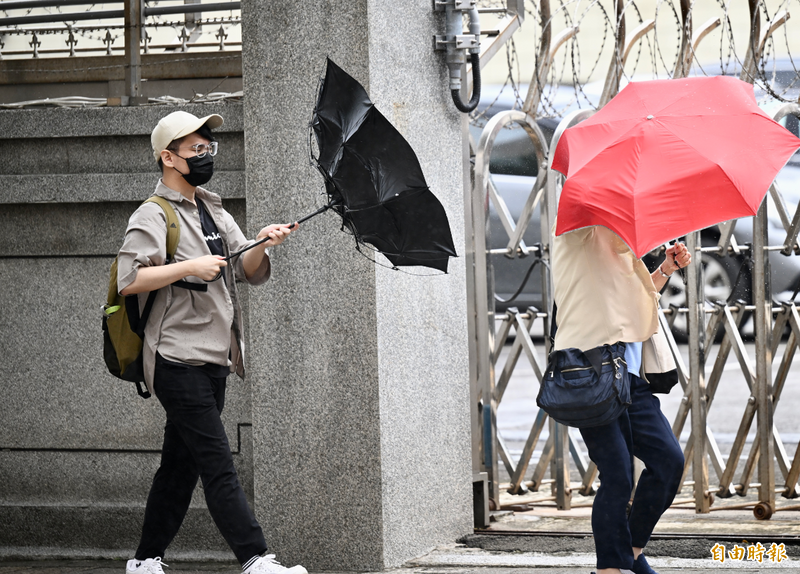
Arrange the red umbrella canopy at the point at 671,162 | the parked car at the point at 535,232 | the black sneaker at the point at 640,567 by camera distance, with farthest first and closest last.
Answer: the parked car at the point at 535,232, the black sneaker at the point at 640,567, the red umbrella canopy at the point at 671,162

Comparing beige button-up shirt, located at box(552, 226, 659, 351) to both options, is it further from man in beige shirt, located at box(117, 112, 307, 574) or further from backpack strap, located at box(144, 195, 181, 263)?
backpack strap, located at box(144, 195, 181, 263)

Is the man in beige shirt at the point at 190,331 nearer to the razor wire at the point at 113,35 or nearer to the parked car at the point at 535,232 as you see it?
the razor wire at the point at 113,35

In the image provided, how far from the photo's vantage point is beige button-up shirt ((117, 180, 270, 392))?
169 inches

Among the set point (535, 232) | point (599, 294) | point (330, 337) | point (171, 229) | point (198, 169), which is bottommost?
point (330, 337)

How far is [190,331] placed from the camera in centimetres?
441

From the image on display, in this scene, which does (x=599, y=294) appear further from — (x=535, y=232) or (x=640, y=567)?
(x=535, y=232)

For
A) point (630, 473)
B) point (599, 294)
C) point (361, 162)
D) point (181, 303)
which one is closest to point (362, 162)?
point (361, 162)

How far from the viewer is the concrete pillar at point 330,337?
5.02 metres

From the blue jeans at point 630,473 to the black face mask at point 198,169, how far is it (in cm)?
184

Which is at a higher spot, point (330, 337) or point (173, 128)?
point (173, 128)

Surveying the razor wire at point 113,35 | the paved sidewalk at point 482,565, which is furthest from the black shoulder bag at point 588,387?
the razor wire at point 113,35

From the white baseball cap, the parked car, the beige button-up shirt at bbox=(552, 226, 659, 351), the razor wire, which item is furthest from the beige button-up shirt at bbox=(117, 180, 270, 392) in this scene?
the parked car

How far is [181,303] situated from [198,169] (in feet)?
1.80

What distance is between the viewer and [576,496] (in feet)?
22.9
